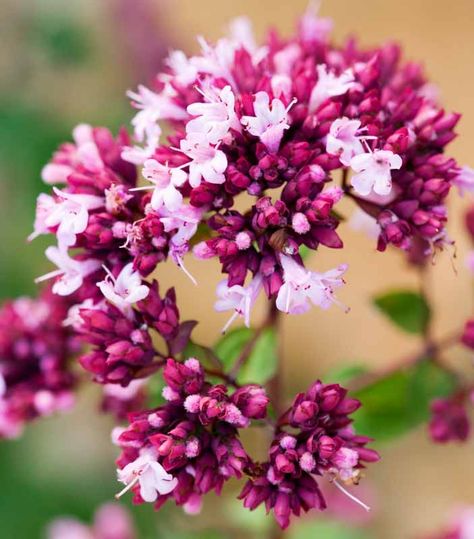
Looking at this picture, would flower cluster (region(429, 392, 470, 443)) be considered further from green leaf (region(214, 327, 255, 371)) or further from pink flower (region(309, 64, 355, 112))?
pink flower (region(309, 64, 355, 112))

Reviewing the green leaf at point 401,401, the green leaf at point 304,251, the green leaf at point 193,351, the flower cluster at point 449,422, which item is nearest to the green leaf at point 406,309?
the green leaf at point 401,401

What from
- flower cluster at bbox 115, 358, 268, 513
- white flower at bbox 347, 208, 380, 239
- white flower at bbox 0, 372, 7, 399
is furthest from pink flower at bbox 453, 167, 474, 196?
white flower at bbox 0, 372, 7, 399

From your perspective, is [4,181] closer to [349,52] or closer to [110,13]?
[110,13]

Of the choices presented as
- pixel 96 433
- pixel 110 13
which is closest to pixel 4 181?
pixel 110 13

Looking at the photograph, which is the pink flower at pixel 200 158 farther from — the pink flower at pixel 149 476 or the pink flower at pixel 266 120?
the pink flower at pixel 149 476

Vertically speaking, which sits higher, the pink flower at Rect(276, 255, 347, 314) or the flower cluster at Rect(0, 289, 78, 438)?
the pink flower at Rect(276, 255, 347, 314)

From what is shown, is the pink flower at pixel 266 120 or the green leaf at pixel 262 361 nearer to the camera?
the pink flower at pixel 266 120

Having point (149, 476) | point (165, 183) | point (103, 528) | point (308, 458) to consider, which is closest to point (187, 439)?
point (149, 476)
